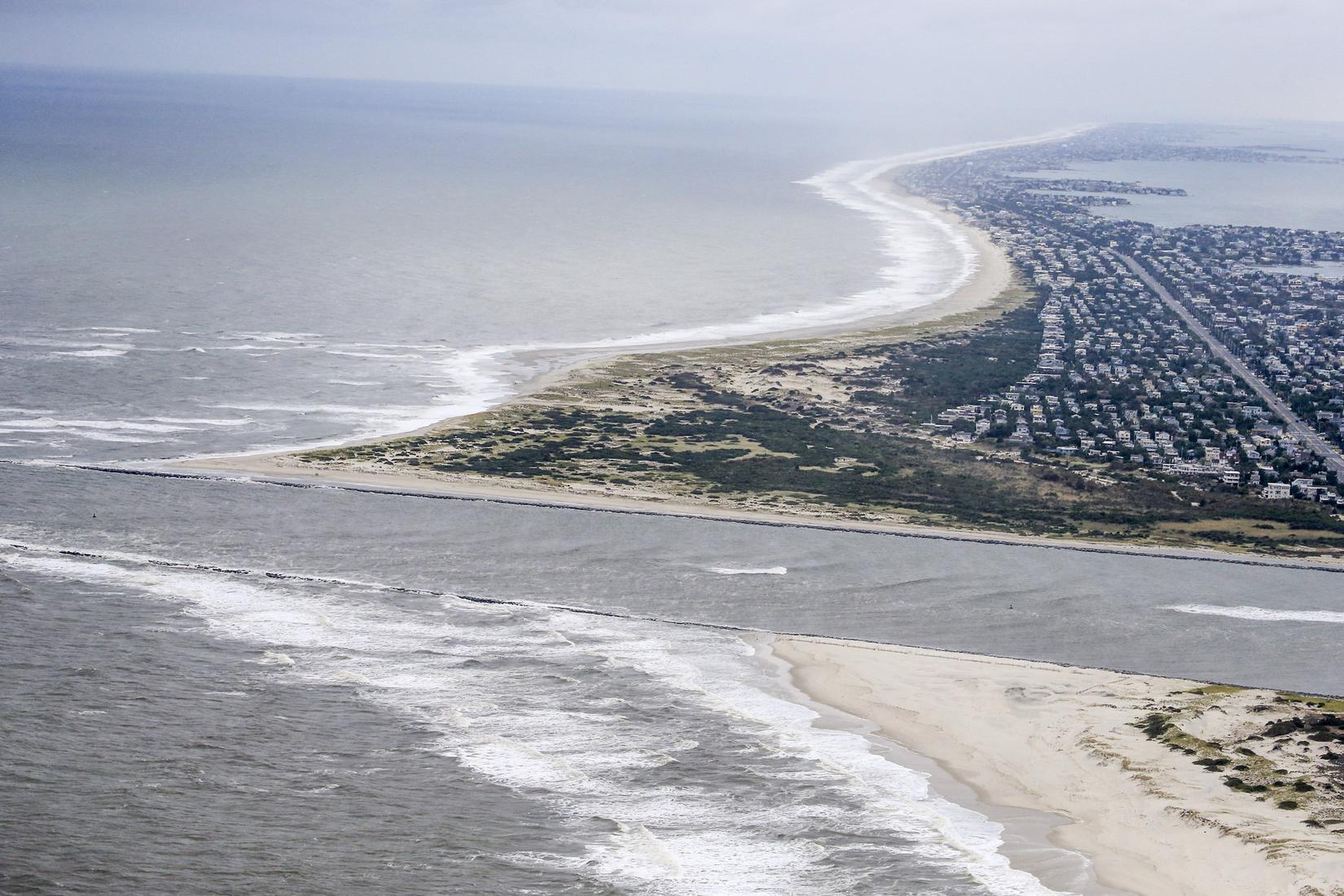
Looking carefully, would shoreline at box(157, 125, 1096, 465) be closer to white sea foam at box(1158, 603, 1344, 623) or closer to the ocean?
the ocean

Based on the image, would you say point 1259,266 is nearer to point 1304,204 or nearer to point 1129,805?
point 1304,204

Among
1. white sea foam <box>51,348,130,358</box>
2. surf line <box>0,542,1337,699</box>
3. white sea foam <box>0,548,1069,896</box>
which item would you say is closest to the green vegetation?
surf line <box>0,542,1337,699</box>

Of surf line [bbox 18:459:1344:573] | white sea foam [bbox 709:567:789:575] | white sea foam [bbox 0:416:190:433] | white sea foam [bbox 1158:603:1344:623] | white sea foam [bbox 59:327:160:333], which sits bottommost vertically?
white sea foam [bbox 1158:603:1344:623]

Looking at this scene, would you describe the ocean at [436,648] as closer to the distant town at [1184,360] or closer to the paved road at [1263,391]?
the distant town at [1184,360]

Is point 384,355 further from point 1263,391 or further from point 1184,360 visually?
point 1263,391

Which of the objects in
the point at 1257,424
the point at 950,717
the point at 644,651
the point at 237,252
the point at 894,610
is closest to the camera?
the point at 950,717

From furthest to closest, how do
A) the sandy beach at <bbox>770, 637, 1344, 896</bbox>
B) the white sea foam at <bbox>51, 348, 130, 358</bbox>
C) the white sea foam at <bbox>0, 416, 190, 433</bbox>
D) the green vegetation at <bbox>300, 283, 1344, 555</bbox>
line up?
the white sea foam at <bbox>51, 348, 130, 358</bbox> < the white sea foam at <bbox>0, 416, 190, 433</bbox> < the green vegetation at <bbox>300, 283, 1344, 555</bbox> < the sandy beach at <bbox>770, 637, 1344, 896</bbox>

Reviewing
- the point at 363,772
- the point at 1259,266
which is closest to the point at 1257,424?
the point at 363,772
